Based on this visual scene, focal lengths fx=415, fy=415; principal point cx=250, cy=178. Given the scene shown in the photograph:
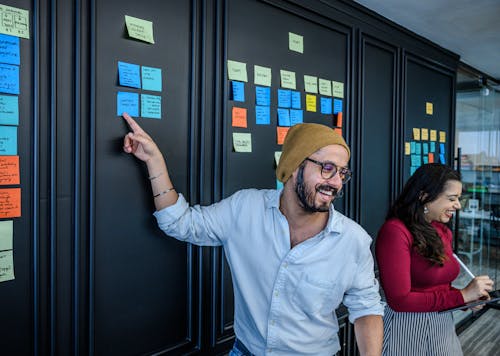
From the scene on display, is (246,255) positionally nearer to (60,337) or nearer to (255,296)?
(255,296)

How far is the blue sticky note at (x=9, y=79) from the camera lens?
1184 mm

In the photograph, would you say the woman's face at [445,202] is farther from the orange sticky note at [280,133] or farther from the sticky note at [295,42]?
the sticky note at [295,42]

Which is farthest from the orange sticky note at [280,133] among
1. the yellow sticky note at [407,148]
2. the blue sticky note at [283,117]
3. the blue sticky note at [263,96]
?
the yellow sticky note at [407,148]

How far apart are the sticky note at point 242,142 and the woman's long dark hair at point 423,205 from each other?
2.42ft

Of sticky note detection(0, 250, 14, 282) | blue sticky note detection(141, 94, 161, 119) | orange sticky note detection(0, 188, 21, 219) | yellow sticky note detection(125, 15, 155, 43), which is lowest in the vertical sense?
sticky note detection(0, 250, 14, 282)

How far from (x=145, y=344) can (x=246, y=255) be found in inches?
21.4

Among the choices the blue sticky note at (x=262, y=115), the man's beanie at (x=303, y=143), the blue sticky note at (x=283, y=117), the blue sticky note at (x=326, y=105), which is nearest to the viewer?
the man's beanie at (x=303, y=143)

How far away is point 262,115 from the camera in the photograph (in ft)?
6.38

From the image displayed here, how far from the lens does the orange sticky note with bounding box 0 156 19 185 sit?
1194 mm

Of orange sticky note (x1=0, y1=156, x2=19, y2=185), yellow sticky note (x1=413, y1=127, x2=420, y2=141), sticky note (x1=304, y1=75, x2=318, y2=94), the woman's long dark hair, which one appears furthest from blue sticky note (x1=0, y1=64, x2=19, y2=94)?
yellow sticky note (x1=413, y1=127, x2=420, y2=141)

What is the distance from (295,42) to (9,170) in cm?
146

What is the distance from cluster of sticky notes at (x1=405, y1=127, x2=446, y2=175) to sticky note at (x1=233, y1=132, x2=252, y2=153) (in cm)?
163

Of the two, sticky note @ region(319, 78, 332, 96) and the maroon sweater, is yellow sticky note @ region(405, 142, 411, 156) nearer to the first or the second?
sticky note @ region(319, 78, 332, 96)

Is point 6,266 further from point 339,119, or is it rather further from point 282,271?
point 339,119
